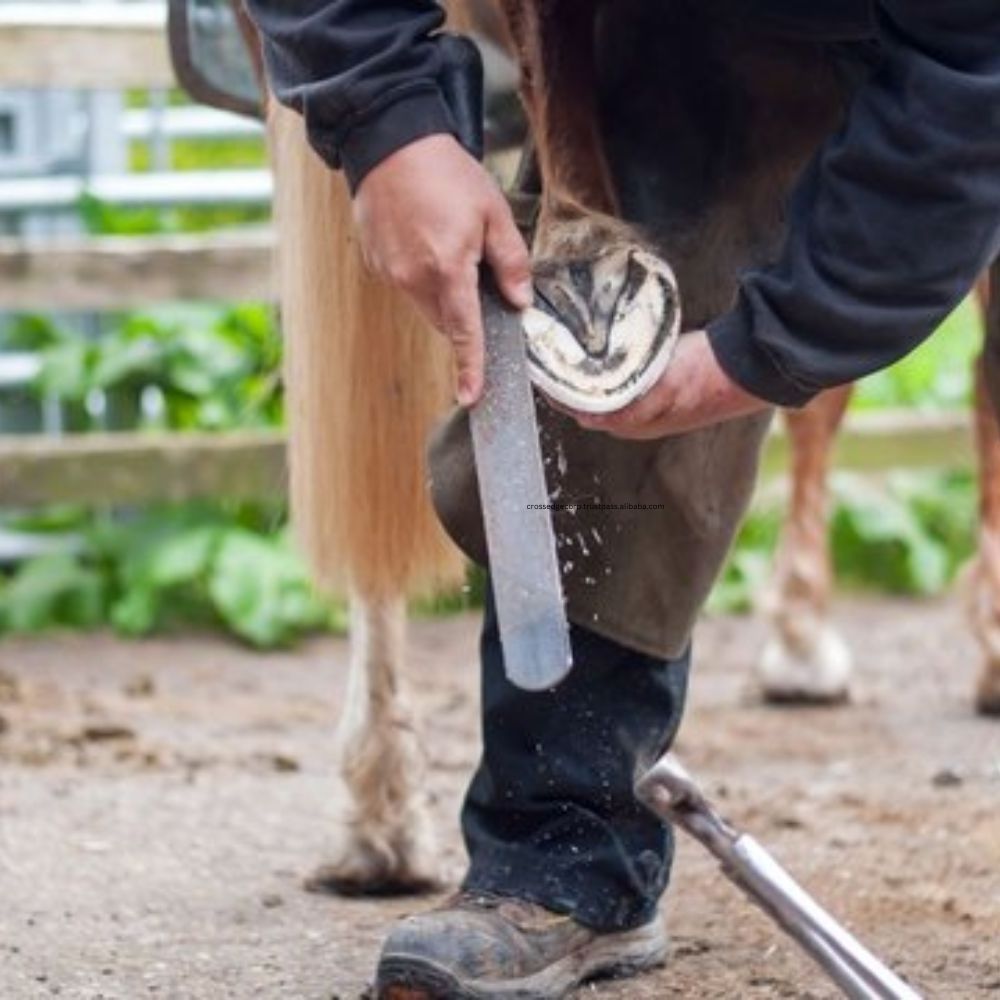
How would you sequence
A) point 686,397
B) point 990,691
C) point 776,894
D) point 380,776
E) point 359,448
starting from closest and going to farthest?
1. point 776,894
2. point 686,397
3. point 359,448
4. point 380,776
5. point 990,691

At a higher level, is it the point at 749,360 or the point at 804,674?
the point at 749,360

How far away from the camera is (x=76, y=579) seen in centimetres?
642

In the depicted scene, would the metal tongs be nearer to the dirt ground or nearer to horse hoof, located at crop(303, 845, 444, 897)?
the dirt ground

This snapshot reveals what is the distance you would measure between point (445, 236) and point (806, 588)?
10.5ft

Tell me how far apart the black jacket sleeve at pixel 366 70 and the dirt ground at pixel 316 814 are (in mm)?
988

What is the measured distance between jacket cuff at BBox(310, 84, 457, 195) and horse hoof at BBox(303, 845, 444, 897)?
139 centimetres

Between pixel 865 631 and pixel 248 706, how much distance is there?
165 cm

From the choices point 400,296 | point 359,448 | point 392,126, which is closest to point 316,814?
point 359,448

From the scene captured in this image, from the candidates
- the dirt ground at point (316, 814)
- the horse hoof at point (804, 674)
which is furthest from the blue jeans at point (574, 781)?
the horse hoof at point (804, 674)

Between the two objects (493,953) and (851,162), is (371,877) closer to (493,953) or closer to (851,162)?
(493,953)

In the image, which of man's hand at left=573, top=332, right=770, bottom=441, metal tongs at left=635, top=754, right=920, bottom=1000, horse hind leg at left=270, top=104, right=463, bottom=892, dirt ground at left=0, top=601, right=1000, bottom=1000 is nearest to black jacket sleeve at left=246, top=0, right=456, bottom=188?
man's hand at left=573, top=332, right=770, bottom=441

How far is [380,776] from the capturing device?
369 cm

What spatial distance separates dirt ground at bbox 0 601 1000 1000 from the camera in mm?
3086

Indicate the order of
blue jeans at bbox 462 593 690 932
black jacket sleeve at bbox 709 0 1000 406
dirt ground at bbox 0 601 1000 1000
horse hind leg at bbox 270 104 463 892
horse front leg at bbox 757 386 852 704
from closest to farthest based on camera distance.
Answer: black jacket sleeve at bbox 709 0 1000 406 < blue jeans at bbox 462 593 690 932 < dirt ground at bbox 0 601 1000 1000 < horse hind leg at bbox 270 104 463 892 < horse front leg at bbox 757 386 852 704
